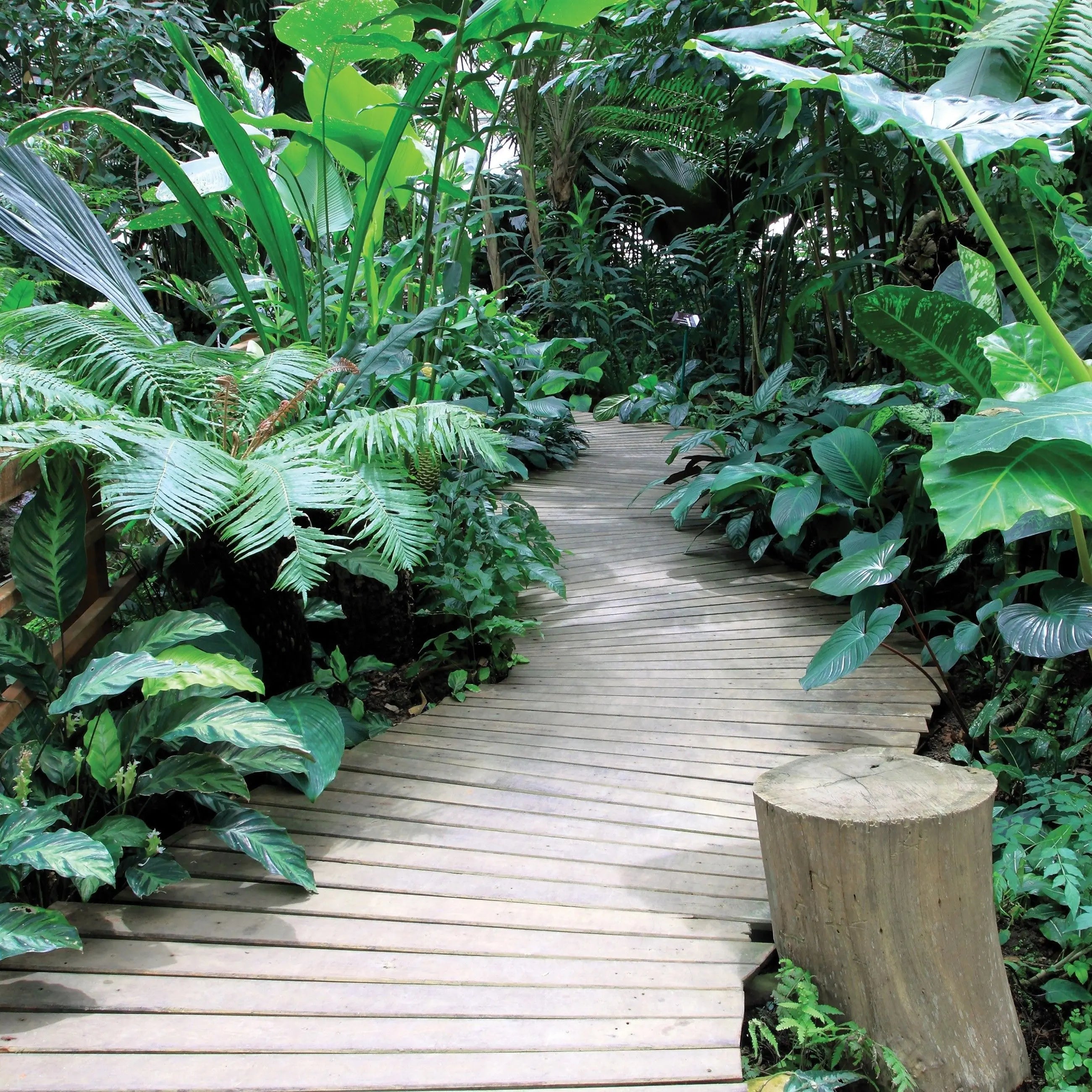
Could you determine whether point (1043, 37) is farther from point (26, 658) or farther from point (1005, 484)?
point (26, 658)

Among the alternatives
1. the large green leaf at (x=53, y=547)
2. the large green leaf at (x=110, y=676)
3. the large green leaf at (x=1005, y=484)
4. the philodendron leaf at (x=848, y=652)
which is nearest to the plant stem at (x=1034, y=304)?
the large green leaf at (x=1005, y=484)

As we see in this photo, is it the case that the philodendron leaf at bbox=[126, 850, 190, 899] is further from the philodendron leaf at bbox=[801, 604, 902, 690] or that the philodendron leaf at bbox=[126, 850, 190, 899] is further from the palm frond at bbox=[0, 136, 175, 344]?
the philodendron leaf at bbox=[801, 604, 902, 690]

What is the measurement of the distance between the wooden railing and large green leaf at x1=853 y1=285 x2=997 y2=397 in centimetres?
194

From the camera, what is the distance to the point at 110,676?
5.51ft

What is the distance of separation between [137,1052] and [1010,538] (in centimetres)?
209

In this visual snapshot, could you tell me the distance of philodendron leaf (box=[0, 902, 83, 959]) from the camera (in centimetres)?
140

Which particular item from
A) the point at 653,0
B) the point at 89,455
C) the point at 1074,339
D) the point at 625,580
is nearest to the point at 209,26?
the point at 653,0

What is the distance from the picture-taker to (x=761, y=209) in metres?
4.59

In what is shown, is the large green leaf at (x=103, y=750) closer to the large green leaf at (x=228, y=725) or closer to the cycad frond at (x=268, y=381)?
the large green leaf at (x=228, y=725)

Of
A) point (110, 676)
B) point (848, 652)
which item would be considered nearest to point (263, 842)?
point (110, 676)

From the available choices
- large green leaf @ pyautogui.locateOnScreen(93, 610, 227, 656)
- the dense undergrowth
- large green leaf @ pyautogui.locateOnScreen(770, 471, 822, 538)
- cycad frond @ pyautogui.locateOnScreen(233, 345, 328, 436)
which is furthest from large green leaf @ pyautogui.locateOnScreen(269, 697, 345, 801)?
large green leaf @ pyautogui.locateOnScreen(770, 471, 822, 538)

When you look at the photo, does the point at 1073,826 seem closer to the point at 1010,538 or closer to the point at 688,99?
the point at 1010,538

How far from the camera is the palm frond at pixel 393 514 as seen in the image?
1931 mm

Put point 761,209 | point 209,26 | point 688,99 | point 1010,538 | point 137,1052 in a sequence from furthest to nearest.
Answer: point 209,26 → point 688,99 → point 761,209 → point 1010,538 → point 137,1052
